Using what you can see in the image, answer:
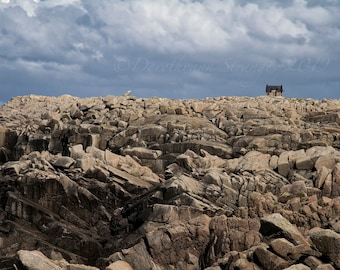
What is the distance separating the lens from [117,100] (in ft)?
243

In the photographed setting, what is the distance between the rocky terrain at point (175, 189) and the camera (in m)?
34.3

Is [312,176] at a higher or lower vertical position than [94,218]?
higher

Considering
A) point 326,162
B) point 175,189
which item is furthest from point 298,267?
point 326,162

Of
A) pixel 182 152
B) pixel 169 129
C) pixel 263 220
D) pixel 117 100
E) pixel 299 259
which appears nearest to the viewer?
pixel 299 259

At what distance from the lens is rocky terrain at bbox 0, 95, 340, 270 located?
34.3 m

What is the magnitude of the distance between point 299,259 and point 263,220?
4.41m

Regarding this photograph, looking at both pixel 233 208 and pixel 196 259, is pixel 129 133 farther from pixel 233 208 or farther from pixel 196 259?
pixel 196 259

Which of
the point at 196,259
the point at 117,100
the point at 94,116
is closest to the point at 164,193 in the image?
the point at 196,259

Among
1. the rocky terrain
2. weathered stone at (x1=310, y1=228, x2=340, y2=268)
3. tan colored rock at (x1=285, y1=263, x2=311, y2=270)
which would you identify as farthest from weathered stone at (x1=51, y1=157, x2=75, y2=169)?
tan colored rock at (x1=285, y1=263, x2=311, y2=270)

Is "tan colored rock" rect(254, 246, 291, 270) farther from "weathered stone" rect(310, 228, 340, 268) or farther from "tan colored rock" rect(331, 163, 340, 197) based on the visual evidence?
"tan colored rock" rect(331, 163, 340, 197)

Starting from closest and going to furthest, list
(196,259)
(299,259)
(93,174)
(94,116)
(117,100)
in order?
(299,259), (196,259), (93,174), (94,116), (117,100)

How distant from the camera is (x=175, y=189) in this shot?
43.3 m

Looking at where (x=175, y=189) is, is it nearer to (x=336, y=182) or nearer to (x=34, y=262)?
(x=336, y=182)

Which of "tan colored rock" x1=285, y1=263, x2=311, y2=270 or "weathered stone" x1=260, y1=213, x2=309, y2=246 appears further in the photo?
"weathered stone" x1=260, y1=213, x2=309, y2=246
